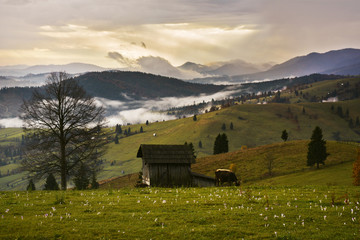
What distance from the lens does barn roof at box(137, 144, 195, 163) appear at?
143ft

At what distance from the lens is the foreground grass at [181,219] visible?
12.1 metres

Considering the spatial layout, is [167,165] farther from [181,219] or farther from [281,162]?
[281,162]

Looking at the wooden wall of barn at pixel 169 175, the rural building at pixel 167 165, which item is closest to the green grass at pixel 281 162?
the wooden wall of barn at pixel 169 175

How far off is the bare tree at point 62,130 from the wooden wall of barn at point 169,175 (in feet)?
28.8

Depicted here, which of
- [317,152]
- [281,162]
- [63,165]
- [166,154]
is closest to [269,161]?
[281,162]

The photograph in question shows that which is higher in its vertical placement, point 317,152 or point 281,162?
point 317,152

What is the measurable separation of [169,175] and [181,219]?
30.0 m

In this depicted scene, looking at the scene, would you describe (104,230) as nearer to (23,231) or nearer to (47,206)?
(23,231)

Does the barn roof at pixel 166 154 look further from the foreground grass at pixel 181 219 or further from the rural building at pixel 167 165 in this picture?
the foreground grass at pixel 181 219

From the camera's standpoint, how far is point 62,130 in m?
36.9

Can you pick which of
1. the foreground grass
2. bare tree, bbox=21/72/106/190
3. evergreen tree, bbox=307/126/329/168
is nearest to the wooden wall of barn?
bare tree, bbox=21/72/106/190

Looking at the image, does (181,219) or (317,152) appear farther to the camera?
(317,152)

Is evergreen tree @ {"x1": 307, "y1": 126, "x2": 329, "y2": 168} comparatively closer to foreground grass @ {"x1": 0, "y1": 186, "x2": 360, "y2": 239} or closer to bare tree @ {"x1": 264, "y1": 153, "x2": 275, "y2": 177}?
bare tree @ {"x1": 264, "y1": 153, "x2": 275, "y2": 177}

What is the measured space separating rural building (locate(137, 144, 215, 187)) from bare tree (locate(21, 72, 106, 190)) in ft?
25.9
